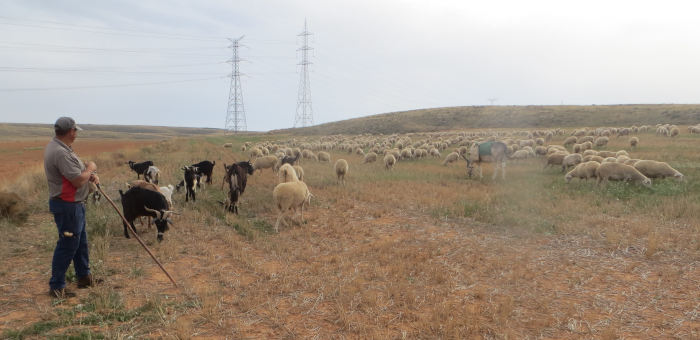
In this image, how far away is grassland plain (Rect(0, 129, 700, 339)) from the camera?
4.45 meters

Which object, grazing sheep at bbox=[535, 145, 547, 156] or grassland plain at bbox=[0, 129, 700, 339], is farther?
grazing sheep at bbox=[535, 145, 547, 156]

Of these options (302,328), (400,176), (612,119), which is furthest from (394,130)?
(302,328)

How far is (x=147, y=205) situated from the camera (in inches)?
293

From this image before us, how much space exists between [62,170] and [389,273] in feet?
17.0

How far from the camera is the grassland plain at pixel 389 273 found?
14.6 feet

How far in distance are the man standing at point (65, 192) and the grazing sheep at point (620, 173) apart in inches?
608

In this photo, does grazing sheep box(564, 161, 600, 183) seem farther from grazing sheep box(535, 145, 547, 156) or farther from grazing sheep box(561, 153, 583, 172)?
grazing sheep box(535, 145, 547, 156)

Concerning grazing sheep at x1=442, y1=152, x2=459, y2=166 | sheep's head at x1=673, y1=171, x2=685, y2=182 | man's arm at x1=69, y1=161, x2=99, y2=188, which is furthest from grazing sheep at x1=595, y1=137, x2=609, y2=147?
man's arm at x1=69, y1=161, x2=99, y2=188

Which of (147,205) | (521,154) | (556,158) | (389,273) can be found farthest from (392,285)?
(521,154)

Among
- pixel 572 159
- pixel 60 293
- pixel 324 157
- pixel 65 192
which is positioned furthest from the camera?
pixel 324 157

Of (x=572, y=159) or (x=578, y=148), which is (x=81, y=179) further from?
(x=578, y=148)

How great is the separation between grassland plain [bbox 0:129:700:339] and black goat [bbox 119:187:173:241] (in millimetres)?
489

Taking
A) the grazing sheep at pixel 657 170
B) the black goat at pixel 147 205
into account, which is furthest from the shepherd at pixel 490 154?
the black goat at pixel 147 205

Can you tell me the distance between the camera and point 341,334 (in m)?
4.33
